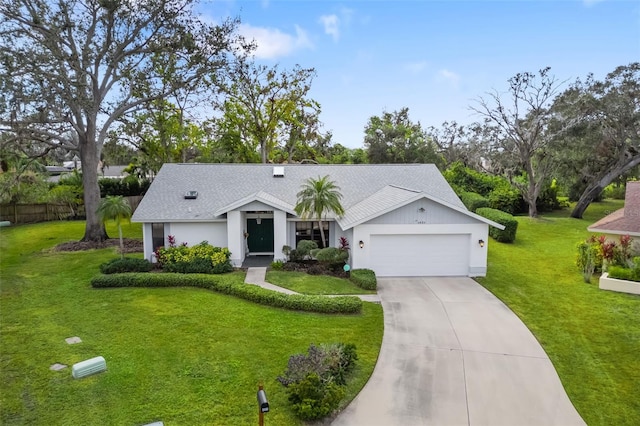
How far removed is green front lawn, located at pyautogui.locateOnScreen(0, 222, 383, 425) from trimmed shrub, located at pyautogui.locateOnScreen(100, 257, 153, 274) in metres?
0.86

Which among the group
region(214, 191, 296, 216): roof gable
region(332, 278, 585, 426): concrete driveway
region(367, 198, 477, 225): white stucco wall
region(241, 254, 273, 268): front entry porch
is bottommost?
region(332, 278, 585, 426): concrete driveway

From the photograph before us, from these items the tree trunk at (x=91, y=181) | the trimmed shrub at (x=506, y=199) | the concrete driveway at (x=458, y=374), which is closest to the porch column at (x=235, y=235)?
the concrete driveway at (x=458, y=374)

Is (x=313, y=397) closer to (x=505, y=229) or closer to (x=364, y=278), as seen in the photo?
(x=364, y=278)

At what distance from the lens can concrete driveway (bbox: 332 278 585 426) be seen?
25.2 feet

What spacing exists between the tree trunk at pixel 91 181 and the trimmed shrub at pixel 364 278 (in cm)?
1541

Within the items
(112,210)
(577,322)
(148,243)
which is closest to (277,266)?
(148,243)

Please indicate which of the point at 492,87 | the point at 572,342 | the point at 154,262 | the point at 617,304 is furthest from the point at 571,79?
the point at 154,262

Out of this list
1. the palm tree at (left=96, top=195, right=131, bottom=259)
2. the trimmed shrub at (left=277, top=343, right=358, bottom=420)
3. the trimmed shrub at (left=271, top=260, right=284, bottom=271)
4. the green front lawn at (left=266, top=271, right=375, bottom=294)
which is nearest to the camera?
the trimmed shrub at (left=277, top=343, right=358, bottom=420)

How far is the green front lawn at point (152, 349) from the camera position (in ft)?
25.3

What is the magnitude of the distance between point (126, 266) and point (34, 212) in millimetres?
18887

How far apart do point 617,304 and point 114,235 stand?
83.5 ft

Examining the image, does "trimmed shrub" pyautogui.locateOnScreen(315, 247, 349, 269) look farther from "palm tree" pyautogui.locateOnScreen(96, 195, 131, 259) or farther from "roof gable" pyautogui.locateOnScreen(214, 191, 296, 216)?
"palm tree" pyautogui.locateOnScreen(96, 195, 131, 259)

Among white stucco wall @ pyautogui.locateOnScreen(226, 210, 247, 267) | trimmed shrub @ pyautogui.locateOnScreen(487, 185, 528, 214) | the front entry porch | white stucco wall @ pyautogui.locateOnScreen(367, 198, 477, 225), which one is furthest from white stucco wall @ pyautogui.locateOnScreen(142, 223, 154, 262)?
trimmed shrub @ pyautogui.locateOnScreen(487, 185, 528, 214)

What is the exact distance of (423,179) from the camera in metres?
22.2
